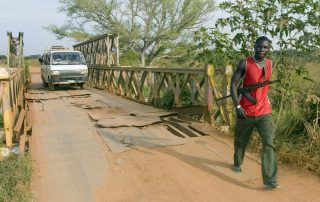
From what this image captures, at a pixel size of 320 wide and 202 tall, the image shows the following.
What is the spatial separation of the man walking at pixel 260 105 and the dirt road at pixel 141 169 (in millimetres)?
313

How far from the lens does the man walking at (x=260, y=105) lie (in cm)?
452

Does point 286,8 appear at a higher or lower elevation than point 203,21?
lower

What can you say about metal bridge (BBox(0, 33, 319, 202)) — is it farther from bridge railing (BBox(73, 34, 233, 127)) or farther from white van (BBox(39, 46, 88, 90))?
white van (BBox(39, 46, 88, 90))

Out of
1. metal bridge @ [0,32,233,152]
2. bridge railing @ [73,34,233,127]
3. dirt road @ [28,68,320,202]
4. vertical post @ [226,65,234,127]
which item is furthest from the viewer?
bridge railing @ [73,34,233,127]

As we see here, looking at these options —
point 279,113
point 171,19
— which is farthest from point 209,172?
point 171,19

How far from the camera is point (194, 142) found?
6.61 m

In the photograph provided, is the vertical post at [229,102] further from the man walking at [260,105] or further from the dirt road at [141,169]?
the man walking at [260,105]

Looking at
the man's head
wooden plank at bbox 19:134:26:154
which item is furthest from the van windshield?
the man's head

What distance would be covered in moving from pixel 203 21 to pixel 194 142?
21.5 metres

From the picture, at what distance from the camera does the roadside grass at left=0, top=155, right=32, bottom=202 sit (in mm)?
4336

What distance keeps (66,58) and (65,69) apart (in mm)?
897

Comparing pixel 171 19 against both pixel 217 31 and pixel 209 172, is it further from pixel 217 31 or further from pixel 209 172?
pixel 209 172

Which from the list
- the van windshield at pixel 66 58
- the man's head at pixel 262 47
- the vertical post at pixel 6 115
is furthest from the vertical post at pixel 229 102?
the van windshield at pixel 66 58

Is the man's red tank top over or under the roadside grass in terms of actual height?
over
